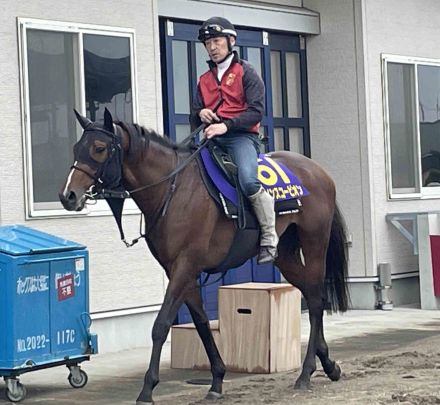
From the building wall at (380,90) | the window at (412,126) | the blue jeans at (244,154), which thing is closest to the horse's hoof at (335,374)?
the blue jeans at (244,154)

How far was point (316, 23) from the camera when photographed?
15.4 metres

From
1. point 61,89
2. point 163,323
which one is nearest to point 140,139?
point 163,323

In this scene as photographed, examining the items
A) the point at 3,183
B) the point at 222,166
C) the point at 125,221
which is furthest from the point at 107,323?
the point at 222,166

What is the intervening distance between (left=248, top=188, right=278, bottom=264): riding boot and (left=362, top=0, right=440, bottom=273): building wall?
6501mm

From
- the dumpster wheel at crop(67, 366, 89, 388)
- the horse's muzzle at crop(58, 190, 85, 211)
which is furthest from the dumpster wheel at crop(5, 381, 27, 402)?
the horse's muzzle at crop(58, 190, 85, 211)

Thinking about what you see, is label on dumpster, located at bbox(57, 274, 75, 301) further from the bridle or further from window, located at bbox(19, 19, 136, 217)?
window, located at bbox(19, 19, 136, 217)

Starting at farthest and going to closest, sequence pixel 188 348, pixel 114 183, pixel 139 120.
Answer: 1. pixel 139 120
2. pixel 188 348
3. pixel 114 183

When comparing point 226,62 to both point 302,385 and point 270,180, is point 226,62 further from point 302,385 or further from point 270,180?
point 302,385

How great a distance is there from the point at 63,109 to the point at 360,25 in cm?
533

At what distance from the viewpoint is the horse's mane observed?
8.25 m

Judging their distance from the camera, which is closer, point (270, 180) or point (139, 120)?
point (270, 180)

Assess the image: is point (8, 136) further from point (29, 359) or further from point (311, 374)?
point (311, 374)

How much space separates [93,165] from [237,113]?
1381 mm

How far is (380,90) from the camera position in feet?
50.4
